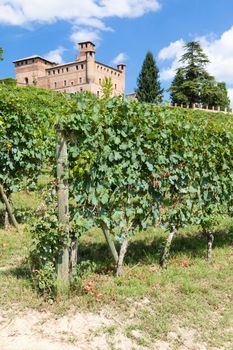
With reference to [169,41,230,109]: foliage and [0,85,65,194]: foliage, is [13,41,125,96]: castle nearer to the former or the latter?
[169,41,230,109]: foliage

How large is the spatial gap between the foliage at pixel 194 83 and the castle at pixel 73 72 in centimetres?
1895

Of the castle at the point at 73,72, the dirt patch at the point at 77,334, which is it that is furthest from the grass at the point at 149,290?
the castle at the point at 73,72

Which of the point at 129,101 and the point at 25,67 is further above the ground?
the point at 25,67

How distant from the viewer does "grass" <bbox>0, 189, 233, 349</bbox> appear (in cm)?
387

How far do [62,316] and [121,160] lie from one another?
6.76 feet

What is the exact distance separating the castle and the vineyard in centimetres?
6538

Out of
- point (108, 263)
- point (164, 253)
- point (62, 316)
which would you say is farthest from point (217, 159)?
point (62, 316)

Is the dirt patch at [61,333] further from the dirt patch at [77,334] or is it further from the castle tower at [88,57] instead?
the castle tower at [88,57]

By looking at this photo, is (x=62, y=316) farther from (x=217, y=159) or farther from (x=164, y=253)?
(x=217, y=159)

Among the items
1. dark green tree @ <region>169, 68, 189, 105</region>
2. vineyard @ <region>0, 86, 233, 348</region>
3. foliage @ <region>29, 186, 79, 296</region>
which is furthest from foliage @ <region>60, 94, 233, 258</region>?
dark green tree @ <region>169, 68, 189, 105</region>

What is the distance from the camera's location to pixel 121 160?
472 centimetres

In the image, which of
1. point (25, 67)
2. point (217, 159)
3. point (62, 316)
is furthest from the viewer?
point (25, 67)

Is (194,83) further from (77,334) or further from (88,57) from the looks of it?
(77,334)

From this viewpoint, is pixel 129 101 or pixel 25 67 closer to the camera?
pixel 129 101
